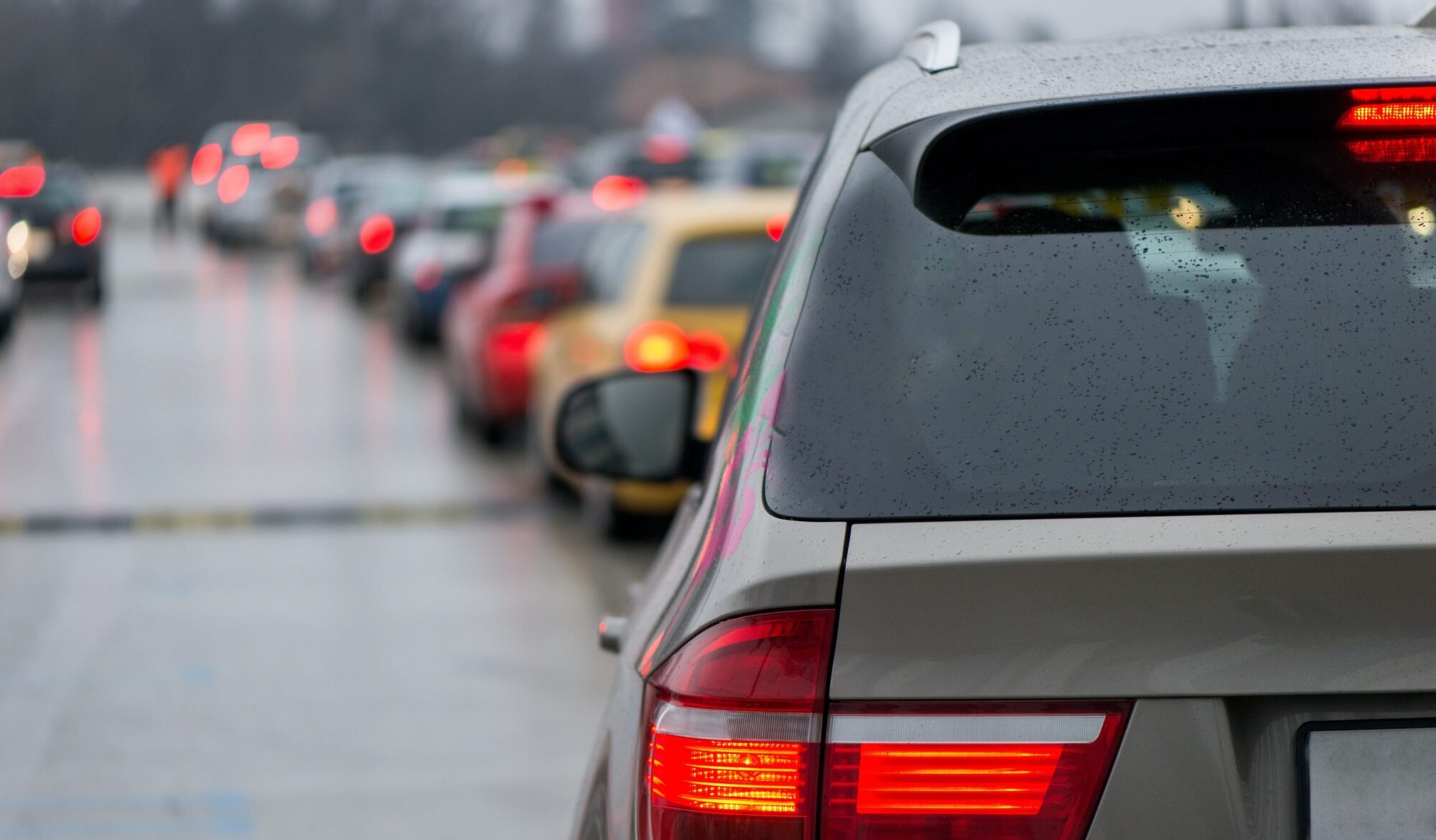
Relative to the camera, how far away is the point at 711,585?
2.21 m

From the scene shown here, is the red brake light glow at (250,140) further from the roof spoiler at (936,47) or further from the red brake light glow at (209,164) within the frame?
the roof spoiler at (936,47)

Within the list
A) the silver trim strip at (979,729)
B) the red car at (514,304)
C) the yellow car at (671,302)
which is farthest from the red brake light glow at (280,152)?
the silver trim strip at (979,729)

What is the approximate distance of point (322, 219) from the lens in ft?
107

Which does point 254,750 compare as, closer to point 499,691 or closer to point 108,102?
point 499,691

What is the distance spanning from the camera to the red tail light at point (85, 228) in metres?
26.1

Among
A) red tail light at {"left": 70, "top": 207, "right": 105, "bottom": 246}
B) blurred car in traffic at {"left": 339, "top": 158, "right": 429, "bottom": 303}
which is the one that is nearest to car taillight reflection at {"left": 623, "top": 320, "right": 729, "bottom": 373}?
blurred car in traffic at {"left": 339, "top": 158, "right": 429, "bottom": 303}

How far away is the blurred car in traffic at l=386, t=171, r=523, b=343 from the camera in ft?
65.1

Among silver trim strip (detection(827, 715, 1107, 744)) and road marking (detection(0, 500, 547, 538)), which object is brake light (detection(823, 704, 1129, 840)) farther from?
road marking (detection(0, 500, 547, 538))

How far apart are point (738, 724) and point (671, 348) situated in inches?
287

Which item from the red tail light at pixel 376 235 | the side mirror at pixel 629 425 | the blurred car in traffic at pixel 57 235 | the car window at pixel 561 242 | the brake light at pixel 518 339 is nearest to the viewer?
the side mirror at pixel 629 425

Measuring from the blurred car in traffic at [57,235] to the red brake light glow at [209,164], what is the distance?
67.6ft

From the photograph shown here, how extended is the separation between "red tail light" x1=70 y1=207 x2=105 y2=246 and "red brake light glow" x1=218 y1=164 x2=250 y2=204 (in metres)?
16.2

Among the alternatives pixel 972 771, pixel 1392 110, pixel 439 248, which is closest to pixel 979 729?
pixel 972 771

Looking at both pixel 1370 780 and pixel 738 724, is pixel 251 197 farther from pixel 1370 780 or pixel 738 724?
pixel 1370 780
